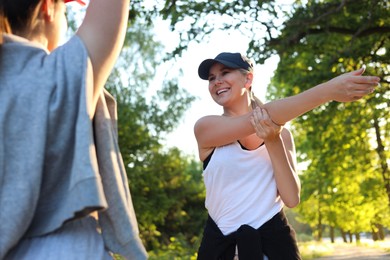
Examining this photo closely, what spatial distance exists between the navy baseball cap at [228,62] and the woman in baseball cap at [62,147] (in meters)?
1.84

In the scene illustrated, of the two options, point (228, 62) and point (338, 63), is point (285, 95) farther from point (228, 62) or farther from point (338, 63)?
point (228, 62)

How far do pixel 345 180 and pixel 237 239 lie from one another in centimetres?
2314

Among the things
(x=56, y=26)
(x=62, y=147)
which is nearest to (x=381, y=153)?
(x=56, y=26)

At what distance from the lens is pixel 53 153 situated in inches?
56.5

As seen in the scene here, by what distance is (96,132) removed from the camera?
149 centimetres

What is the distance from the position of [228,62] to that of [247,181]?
0.71 m

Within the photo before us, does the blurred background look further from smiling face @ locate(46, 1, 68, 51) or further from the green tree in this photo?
smiling face @ locate(46, 1, 68, 51)

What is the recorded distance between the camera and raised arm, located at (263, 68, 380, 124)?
8.46ft

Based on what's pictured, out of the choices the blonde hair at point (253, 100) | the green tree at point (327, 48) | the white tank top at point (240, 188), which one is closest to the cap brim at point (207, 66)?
the blonde hair at point (253, 100)

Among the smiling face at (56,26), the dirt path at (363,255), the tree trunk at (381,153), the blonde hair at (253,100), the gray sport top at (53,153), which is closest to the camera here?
the gray sport top at (53,153)

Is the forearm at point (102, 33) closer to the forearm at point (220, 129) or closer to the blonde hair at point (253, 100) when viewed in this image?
the forearm at point (220, 129)

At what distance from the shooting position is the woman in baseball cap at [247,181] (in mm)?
2980

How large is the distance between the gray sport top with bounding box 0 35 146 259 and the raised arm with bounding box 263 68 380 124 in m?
1.36

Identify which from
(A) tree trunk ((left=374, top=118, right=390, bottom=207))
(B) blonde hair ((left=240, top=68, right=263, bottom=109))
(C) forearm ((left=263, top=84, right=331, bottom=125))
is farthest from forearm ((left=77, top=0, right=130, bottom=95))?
(A) tree trunk ((left=374, top=118, right=390, bottom=207))
